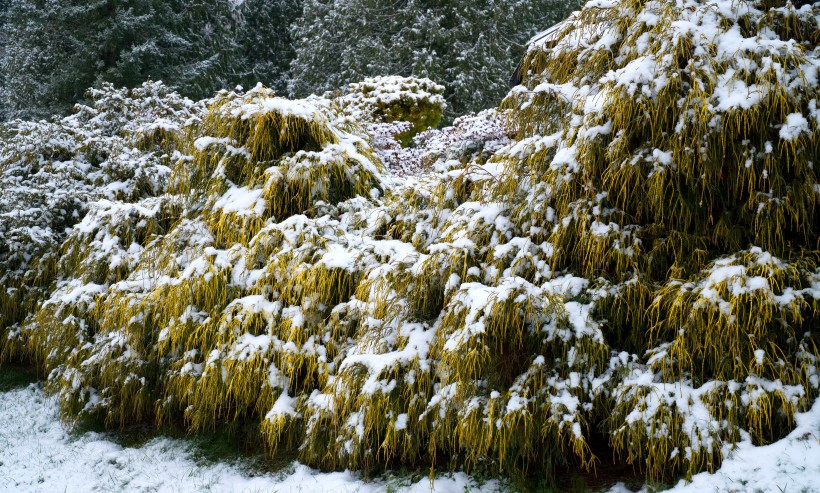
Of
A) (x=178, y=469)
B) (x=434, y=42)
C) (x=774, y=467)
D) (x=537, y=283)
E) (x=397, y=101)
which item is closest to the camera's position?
(x=774, y=467)

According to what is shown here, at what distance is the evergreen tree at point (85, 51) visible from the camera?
57.7 feet

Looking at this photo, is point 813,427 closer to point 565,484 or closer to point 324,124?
point 565,484

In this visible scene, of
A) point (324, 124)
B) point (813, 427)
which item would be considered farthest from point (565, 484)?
point (324, 124)

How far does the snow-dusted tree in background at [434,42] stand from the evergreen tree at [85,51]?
12.0 feet

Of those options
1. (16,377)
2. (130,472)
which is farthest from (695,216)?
(16,377)

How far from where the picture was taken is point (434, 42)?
18.2 metres

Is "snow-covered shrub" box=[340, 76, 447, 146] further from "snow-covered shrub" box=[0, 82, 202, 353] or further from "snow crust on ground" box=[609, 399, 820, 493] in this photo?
"snow crust on ground" box=[609, 399, 820, 493]

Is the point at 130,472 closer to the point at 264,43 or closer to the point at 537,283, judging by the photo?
the point at 537,283

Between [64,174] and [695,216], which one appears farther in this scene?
[64,174]

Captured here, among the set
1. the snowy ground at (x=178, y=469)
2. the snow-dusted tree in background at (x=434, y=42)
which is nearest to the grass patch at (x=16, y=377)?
the snowy ground at (x=178, y=469)

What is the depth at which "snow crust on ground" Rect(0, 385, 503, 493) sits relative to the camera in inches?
137

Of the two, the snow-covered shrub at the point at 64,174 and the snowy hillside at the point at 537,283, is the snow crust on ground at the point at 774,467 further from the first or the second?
the snow-covered shrub at the point at 64,174

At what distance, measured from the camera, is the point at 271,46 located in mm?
23172

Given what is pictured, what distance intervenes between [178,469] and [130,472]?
307mm
